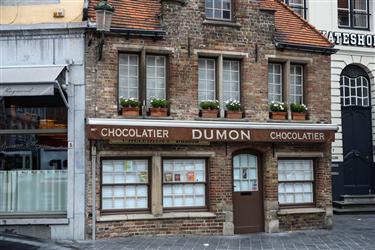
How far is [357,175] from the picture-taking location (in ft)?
74.2

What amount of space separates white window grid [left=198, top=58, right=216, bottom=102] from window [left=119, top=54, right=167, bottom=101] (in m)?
1.03

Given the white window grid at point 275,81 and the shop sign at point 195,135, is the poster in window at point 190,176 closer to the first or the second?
the shop sign at point 195,135

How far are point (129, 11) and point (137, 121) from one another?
10.1 feet

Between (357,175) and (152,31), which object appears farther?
(357,175)

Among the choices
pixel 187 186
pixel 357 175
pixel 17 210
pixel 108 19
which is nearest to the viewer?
Answer: pixel 108 19

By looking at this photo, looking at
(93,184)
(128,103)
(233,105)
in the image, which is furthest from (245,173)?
(93,184)

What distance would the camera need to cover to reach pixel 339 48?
73.5 ft

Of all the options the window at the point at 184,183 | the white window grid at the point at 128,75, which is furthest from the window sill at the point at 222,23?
the window at the point at 184,183

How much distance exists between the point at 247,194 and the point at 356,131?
9229 millimetres

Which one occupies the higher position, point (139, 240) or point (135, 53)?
point (135, 53)

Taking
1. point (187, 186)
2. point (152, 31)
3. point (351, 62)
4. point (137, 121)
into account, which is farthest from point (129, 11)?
point (351, 62)

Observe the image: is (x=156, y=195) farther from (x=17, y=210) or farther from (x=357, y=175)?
(x=357, y=175)

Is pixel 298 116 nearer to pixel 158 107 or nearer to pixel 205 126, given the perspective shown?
pixel 205 126

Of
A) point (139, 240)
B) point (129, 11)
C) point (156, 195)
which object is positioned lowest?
point (139, 240)
